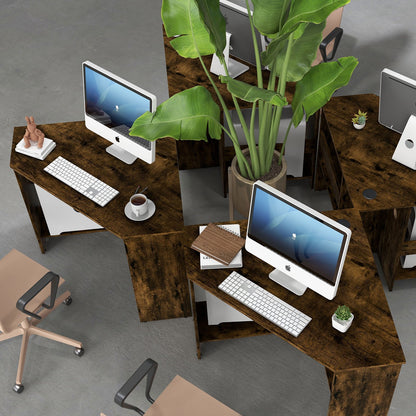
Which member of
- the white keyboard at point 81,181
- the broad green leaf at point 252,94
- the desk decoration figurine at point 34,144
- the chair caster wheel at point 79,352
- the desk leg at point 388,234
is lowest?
the chair caster wheel at point 79,352

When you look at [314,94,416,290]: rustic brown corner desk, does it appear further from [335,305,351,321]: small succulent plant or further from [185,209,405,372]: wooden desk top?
[335,305,351,321]: small succulent plant

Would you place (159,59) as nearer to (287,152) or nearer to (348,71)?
(287,152)

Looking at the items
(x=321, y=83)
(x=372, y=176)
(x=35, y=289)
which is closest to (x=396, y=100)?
(x=372, y=176)

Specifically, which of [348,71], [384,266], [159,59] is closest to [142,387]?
[384,266]

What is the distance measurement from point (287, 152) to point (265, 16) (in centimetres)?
147

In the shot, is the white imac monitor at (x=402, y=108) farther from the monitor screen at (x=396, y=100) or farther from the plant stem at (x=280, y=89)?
the plant stem at (x=280, y=89)

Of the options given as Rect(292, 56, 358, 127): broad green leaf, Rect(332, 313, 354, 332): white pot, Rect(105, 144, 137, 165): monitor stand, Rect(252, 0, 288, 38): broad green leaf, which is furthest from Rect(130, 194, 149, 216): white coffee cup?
Rect(332, 313, 354, 332): white pot

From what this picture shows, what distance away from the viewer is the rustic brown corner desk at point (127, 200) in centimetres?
385

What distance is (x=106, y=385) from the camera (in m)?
4.02

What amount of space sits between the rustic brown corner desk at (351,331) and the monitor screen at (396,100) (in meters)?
0.87

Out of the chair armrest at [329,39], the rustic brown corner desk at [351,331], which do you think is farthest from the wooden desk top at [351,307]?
the chair armrest at [329,39]

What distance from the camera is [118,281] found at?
15.1 ft

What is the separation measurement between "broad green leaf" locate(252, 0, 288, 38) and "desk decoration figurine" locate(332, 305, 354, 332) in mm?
1543

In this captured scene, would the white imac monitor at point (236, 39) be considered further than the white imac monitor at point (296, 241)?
Yes
